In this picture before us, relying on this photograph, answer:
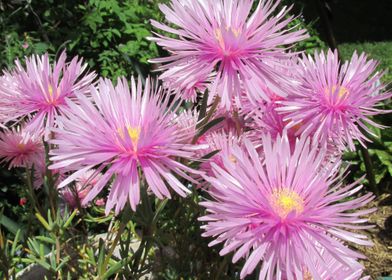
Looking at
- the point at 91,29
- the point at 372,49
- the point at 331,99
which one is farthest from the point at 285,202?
the point at 372,49

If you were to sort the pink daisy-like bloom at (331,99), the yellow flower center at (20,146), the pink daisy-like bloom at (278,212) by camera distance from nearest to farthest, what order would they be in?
the pink daisy-like bloom at (278,212), the pink daisy-like bloom at (331,99), the yellow flower center at (20,146)

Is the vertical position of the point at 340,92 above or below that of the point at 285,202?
above

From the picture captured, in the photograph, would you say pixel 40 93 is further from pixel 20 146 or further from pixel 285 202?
pixel 285 202

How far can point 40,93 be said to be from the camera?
2.17ft

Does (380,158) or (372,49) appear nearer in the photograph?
(380,158)

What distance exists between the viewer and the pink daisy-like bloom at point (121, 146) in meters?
0.51

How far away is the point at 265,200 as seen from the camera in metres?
0.51

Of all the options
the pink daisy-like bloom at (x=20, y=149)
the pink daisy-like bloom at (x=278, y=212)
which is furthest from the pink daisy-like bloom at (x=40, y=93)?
the pink daisy-like bloom at (x=278, y=212)

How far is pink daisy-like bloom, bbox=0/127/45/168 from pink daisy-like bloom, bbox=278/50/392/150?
422 millimetres

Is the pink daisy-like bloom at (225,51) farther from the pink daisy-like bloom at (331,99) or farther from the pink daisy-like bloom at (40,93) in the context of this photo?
the pink daisy-like bloom at (40,93)

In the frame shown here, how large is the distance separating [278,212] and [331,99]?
0.64 ft

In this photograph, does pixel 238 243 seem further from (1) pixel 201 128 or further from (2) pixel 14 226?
(2) pixel 14 226

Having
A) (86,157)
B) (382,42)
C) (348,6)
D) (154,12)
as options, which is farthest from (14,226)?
(348,6)

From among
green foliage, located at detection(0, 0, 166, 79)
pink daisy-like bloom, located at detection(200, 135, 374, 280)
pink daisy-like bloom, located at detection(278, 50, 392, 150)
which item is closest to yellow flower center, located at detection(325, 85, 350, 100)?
pink daisy-like bloom, located at detection(278, 50, 392, 150)
